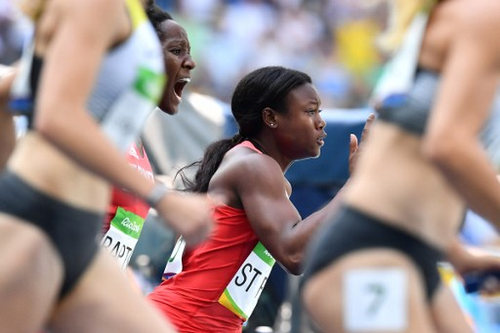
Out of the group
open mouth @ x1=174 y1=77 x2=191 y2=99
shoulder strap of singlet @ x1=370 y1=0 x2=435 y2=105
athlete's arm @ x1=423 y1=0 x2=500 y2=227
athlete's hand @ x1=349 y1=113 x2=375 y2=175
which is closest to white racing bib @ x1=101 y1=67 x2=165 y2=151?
shoulder strap of singlet @ x1=370 y1=0 x2=435 y2=105

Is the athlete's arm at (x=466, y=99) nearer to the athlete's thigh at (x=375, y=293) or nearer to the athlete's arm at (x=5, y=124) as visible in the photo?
the athlete's thigh at (x=375, y=293)

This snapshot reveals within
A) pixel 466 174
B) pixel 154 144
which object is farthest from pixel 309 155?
pixel 154 144

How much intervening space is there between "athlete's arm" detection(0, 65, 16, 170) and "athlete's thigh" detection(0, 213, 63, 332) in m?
0.65

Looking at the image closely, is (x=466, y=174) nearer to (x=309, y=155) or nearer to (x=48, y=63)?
(x=48, y=63)

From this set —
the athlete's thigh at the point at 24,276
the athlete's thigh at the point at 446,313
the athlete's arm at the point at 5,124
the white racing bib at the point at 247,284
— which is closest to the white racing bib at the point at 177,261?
the white racing bib at the point at 247,284

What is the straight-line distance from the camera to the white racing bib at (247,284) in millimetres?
4266

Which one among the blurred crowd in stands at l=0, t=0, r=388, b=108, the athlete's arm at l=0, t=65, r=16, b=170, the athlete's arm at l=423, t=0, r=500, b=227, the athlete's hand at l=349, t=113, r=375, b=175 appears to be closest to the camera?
the athlete's arm at l=423, t=0, r=500, b=227

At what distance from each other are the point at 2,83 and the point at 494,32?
1.48 meters

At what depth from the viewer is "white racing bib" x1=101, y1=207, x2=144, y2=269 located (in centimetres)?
424

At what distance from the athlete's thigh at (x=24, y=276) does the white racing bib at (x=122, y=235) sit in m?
1.48

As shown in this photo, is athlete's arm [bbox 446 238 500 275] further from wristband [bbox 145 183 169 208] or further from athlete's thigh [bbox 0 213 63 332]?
athlete's thigh [bbox 0 213 63 332]

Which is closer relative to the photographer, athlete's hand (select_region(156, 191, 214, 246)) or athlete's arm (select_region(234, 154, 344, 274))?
athlete's hand (select_region(156, 191, 214, 246))

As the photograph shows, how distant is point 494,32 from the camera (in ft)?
8.45

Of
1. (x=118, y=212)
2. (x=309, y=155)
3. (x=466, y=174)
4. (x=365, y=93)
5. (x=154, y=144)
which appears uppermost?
(x=466, y=174)
